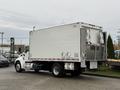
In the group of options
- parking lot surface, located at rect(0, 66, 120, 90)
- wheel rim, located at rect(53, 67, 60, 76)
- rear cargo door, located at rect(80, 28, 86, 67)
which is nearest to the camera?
parking lot surface, located at rect(0, 66, 120, 90)

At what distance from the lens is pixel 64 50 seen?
15.3m

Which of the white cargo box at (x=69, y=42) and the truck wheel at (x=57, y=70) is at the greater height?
the white cargo box at (x=69, y=42)

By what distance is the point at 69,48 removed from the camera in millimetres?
14992

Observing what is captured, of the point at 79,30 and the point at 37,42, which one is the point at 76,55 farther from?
the point at 37,42

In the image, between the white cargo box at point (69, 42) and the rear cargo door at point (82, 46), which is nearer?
the rear cargo door at point (82, 46)

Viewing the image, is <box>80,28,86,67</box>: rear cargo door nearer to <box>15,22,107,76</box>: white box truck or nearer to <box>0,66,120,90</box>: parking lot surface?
<box>15,22,107,76</box>: white box truck

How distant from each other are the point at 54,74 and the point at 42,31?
348 centimetres

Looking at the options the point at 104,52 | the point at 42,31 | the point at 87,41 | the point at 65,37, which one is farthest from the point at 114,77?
the point at 42,31

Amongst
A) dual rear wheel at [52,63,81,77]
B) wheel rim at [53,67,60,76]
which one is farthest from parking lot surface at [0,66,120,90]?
wheel rim at [53,67,60,76]

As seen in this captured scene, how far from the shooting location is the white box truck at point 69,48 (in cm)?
1444

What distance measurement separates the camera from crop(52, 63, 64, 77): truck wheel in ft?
50.9

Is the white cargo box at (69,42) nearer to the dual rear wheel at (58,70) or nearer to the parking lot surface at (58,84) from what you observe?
the dual rear wheel at (58,70)

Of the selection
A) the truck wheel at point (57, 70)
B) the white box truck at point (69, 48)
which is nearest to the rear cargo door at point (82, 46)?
the white box truck at point (69, 48)

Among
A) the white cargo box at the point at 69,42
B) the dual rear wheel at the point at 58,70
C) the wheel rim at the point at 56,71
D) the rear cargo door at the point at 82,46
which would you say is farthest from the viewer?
the wheel rim at the point at 56,71
